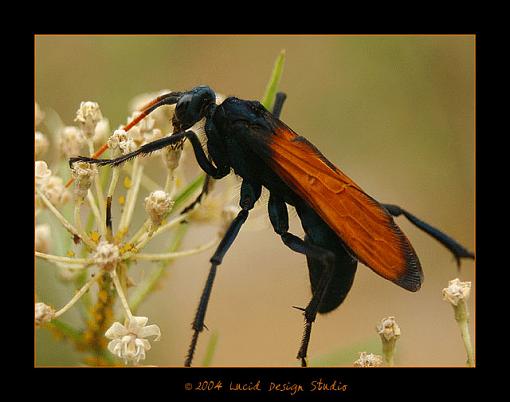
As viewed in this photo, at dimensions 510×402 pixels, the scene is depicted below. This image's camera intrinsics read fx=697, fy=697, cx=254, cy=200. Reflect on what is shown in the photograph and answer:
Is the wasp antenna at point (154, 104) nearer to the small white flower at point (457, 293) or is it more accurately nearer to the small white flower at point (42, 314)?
the small white flower at point (42, 314)

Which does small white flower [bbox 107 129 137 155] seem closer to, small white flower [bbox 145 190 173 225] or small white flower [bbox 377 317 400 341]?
small white flower [bbox 145 190 173 225]

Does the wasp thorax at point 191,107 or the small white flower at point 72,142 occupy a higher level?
the wasp thorax at point 191,107

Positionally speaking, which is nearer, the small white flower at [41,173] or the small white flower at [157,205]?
the small white flower at [157,205]

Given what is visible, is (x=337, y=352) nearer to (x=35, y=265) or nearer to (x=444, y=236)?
(x=444, y=236)

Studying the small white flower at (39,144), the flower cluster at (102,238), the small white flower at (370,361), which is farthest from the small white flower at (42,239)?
the small white flower at (370,361)

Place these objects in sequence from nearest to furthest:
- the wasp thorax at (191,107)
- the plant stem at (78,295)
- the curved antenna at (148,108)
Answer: the plant stem at (78,295), the curved antenna at (148,108), the wasp thorax at (191,107)

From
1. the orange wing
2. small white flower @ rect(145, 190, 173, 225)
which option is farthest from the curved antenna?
the orange wing

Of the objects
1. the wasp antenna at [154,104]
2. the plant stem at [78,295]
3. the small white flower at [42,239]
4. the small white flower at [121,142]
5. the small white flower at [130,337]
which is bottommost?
the small white flower at [130,337]

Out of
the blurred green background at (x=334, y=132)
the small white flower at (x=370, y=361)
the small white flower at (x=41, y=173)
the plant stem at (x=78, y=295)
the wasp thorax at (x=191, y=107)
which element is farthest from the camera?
the blurred green background at (x=334, y=132)
